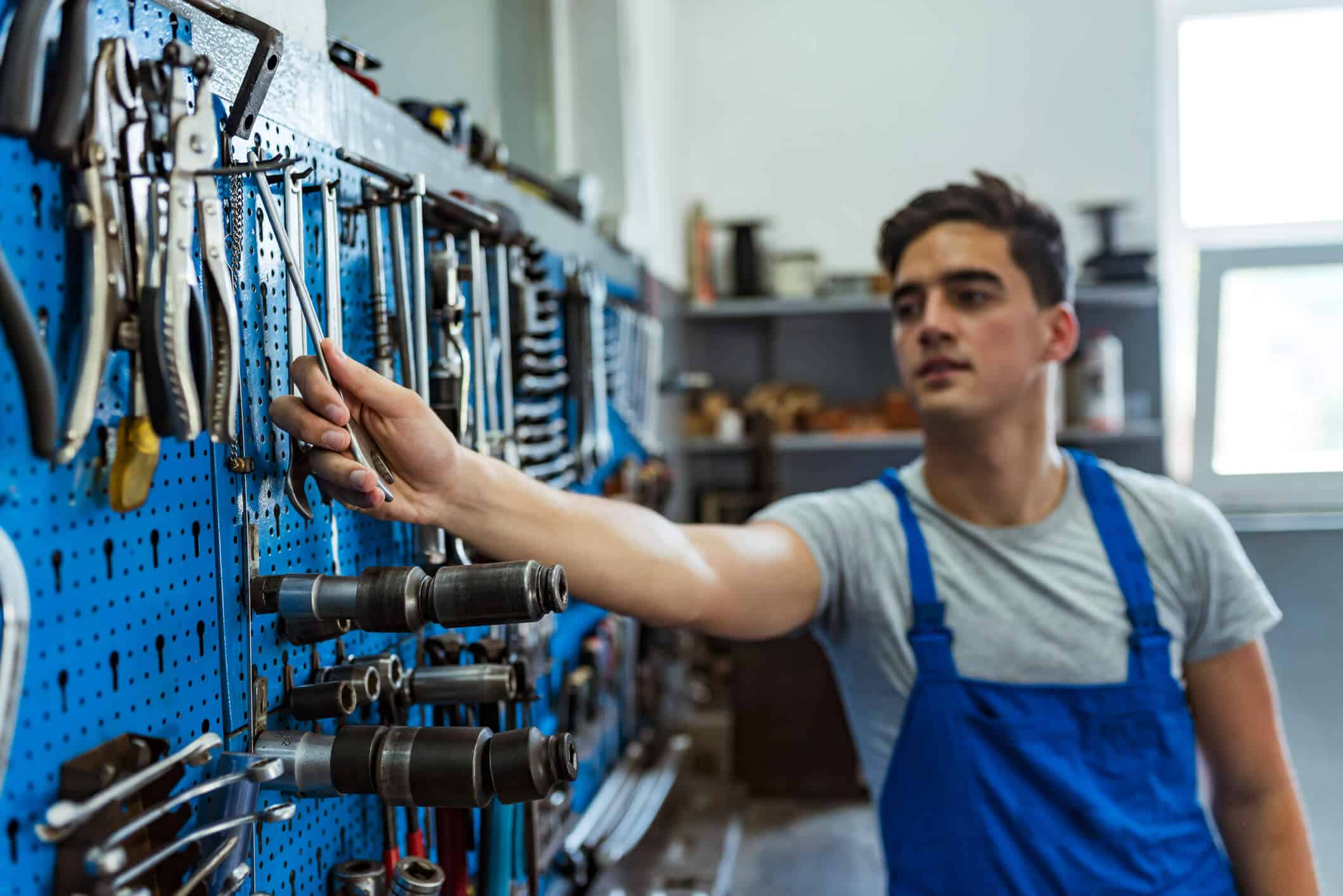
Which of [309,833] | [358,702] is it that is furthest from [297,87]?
[309,833]

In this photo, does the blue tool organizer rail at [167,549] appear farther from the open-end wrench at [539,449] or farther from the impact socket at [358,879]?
the open-end wrench at [539,449]

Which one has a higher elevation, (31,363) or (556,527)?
(31,363)

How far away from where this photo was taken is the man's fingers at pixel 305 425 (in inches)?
31.8

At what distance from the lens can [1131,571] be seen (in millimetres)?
1489

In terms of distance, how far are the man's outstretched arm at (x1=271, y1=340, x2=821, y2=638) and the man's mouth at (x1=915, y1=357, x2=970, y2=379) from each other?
31 cm

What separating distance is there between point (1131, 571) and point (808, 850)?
1157 millimetres

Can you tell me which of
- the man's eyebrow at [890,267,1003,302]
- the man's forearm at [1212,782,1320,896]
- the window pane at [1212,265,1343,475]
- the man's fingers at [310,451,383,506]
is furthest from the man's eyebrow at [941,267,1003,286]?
the window pane at [1212,265,1343,475]

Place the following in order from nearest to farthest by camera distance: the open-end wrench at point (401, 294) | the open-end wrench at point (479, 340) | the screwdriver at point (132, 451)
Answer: the screwdriver at point (132, 451) → the open-end wrench at point (401, 294) → the open-end wrench at point (479, 340)

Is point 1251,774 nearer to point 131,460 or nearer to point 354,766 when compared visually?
point 354,766

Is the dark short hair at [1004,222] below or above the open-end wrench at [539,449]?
above

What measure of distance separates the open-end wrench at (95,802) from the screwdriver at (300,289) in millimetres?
245

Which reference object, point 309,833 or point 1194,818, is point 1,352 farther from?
point 1194,818

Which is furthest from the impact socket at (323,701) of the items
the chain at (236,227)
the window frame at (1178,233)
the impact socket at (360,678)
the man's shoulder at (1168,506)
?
the window frame at (1178,233)

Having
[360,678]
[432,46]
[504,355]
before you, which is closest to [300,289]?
[360,678]
